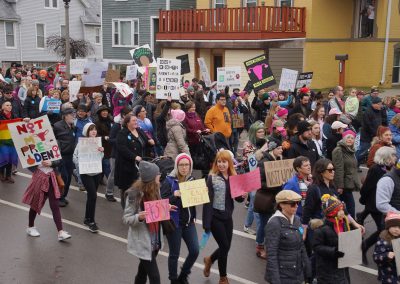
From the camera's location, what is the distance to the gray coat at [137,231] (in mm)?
5723

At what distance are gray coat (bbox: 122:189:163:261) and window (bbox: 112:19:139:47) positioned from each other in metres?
29.0

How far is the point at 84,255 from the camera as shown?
7.66 m

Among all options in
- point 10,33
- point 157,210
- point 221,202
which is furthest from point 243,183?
point 10,33

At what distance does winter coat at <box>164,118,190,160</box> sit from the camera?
10.1 meters

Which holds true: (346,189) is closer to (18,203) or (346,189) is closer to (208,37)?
(18,203)

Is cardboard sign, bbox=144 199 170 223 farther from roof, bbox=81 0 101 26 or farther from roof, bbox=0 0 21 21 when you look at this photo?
roof, bbox=81 0 101 26

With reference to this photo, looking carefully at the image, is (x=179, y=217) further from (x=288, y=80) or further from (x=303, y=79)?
(x=303, y=79)

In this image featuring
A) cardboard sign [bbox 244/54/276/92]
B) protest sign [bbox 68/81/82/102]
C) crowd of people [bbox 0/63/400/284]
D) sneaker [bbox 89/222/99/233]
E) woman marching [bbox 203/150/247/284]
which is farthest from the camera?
cardboard sign [bbox 244/54/276/92]

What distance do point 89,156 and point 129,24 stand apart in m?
26.6

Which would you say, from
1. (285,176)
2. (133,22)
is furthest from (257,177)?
(133,22)

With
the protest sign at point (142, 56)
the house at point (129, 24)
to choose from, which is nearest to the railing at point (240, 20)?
the house at point (129, 24)

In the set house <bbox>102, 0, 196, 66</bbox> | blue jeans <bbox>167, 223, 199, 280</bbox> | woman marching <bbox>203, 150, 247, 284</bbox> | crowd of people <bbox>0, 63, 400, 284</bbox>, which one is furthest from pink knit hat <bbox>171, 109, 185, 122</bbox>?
house <bbox>102, 0, 196, 66</bbox>

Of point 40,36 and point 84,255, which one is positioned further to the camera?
point 40,36

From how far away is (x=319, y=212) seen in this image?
258 inches
